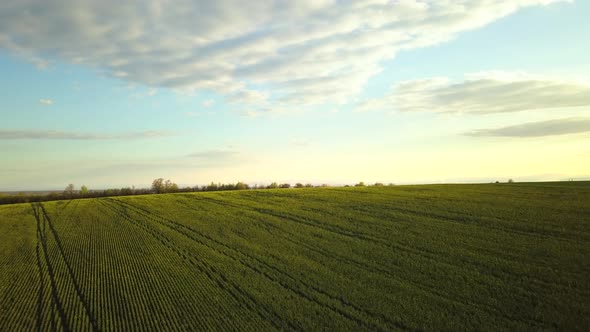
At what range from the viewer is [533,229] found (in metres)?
26.2

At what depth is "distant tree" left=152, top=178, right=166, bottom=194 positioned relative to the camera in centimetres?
6969

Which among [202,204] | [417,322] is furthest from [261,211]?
[417,322]

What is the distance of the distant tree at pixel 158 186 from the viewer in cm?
6969

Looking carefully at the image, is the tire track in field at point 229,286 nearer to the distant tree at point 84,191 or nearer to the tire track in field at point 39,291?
the tire track in field at point 39,291

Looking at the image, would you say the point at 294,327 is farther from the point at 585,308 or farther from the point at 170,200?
the point at 170,200

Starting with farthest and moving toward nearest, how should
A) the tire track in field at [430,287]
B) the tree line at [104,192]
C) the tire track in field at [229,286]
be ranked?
the tree line at [104,192], the tire track in field at [229,286], the tire track in field at [430,287]

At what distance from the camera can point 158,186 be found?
7100 centimetres

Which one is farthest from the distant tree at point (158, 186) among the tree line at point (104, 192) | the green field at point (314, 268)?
the green field at point (314, 268)

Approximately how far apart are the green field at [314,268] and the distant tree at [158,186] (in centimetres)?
3114

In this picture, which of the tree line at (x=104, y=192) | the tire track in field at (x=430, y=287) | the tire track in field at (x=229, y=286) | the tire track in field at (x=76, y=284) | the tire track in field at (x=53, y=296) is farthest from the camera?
the tree line at (x=104, y=192)

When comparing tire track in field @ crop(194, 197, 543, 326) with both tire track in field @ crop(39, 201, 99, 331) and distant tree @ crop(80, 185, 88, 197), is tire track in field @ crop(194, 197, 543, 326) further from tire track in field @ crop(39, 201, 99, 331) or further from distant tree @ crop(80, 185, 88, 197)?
distant tree @ crop(80, 185, 88, 197)

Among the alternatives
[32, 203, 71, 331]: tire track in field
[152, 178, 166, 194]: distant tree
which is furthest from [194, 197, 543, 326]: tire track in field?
[152, 178, 166, 194]: distant tree

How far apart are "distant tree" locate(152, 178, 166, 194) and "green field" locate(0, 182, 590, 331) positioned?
31.1 meters

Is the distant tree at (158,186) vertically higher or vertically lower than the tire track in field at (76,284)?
higher
